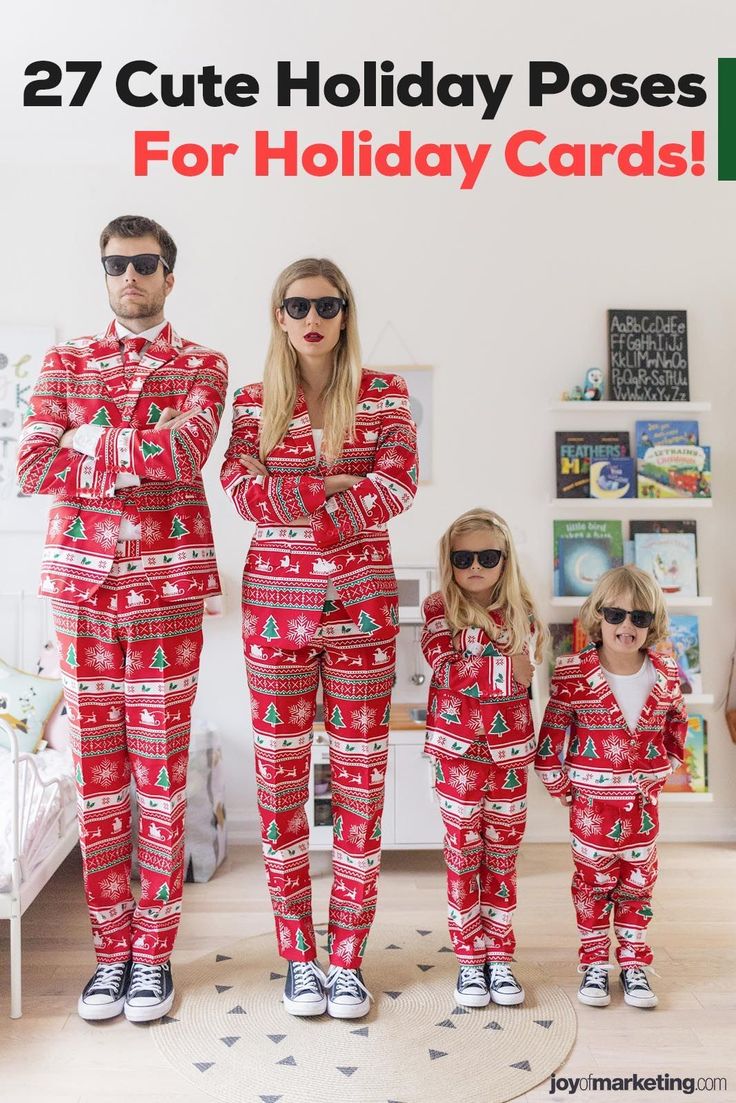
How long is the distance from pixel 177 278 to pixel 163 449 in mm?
1768

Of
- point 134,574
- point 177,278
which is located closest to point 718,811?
point 134,574

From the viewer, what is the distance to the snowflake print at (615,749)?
2.13 m

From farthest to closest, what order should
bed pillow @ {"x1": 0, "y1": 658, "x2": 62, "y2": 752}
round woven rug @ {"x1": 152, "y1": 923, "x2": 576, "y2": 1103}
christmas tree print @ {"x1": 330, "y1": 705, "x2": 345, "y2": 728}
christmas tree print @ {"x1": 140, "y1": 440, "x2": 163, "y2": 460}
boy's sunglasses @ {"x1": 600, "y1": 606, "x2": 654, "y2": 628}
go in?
bed pillow @ {"x1": 0, "y1": 658, "x2": 62, "y2": 752}
boy's sunglasses @ {"x1": 600, "y1": 606, "x2": 654, "y2": 628}
christmas tree print @ {"x1": 330, "y1": 705, "x2": 345, "y2": 728}
christmas tree print @ {"x1": 140, "y1": 440, "x2": 163, "y2": 460}
round woven rug @ {"x1": 152, "y1": 923, "x2": 576, "y2": 1103}

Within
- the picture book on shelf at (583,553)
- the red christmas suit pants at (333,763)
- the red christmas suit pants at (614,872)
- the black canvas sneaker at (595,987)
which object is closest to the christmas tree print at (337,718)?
the red christmas suit pants at (333,763)

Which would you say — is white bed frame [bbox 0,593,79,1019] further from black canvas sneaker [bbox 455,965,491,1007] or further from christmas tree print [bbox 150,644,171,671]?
black canvas sneaker [bbox 455,965,491,1007]

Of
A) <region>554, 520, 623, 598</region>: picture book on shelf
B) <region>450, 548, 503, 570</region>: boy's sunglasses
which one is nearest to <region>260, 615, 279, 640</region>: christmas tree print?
<region>450, 548, 503, 570</region>: boy's sunglasses

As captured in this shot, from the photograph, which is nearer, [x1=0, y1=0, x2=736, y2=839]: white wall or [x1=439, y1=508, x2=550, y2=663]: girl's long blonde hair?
[x1=439, y1=508, x2=550, y2=663]: girl's long blonde hair

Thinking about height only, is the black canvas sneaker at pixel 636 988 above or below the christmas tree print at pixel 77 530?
below

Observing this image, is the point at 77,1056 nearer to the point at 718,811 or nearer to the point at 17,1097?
the point at 17,1097

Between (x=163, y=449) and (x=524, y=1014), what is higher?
(x=163, y=449)

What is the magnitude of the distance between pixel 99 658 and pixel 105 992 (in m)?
0.75

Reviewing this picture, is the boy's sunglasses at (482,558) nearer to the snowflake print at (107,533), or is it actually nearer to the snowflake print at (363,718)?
the snowflake print at (363,718)

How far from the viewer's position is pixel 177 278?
350cm

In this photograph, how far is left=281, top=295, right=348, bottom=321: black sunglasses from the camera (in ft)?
6.58
